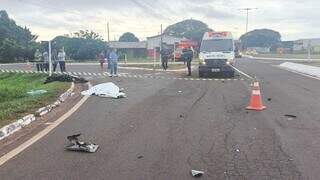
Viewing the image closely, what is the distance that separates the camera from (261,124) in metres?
11.0

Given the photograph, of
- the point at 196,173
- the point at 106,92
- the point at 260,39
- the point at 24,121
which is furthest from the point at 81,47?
the point at 260,39

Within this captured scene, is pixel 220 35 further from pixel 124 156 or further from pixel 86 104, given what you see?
pixel 124 156

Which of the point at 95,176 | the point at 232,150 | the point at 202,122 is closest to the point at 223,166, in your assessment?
the point at 232,150

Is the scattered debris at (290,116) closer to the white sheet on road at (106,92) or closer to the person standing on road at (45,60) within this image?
the white sheet on road at (106,92)

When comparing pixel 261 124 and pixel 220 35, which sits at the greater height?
pixel 220 35

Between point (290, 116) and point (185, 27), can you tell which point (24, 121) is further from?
point (185, 27)

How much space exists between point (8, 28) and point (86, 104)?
6785cm

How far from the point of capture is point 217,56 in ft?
96.2

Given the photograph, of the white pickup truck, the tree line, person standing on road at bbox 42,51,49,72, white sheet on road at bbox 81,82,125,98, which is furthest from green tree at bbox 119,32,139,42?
white sheet on road at bbox 81,82,125,98

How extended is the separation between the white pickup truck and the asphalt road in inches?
573

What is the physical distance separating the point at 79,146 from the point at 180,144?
1.70 m

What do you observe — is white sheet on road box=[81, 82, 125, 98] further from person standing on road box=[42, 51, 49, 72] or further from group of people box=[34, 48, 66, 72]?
person standing on road box=[42, 51, 49, 72]

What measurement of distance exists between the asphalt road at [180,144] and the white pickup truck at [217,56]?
14560 mm

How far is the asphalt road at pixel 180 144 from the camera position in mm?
6957
